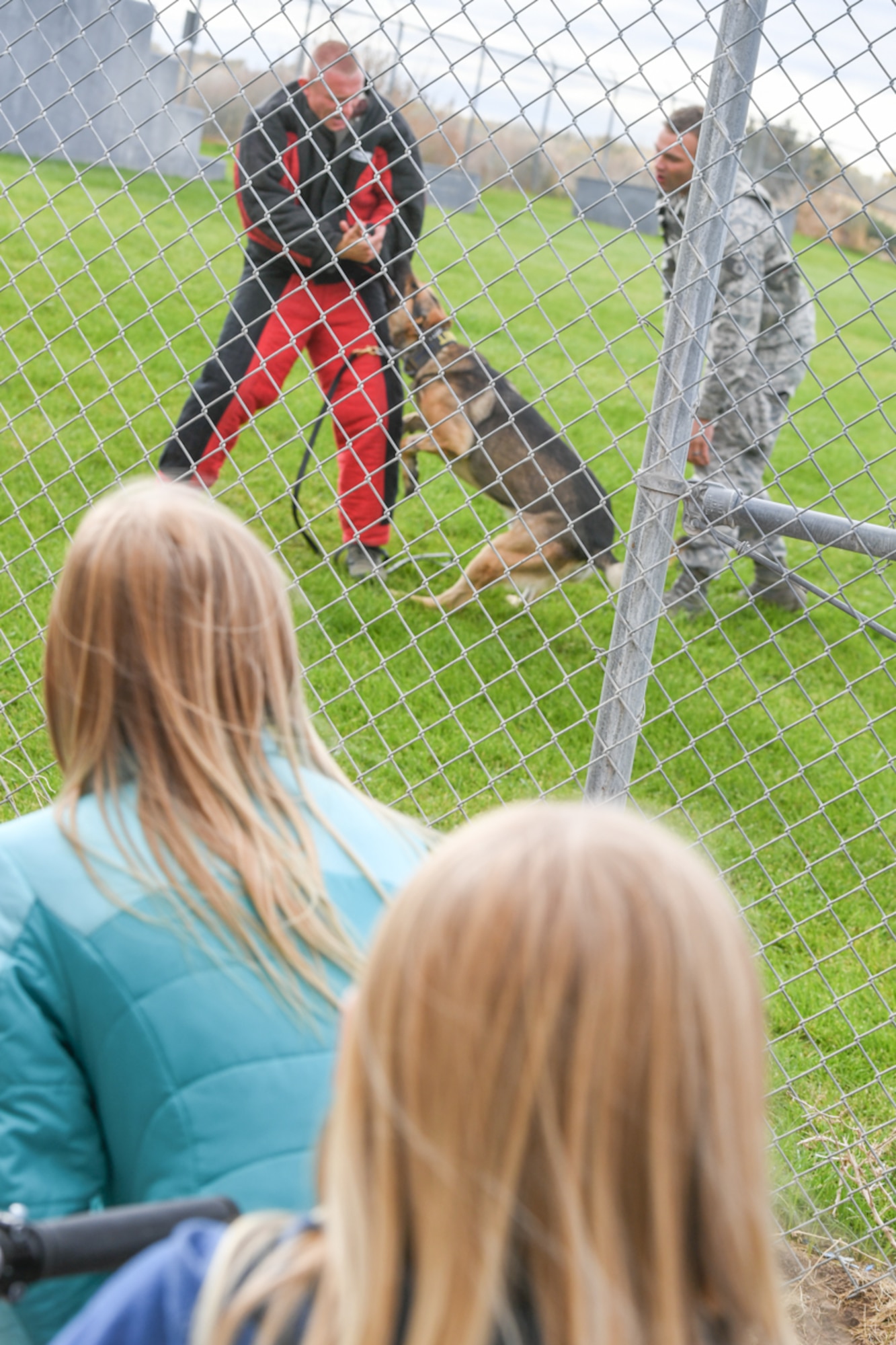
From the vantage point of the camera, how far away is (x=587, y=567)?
11.0 ft

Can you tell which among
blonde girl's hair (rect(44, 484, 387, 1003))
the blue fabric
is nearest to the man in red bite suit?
blonde girl's hair (rect(44, 484, 387, 1003))

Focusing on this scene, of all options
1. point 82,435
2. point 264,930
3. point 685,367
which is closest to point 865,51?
point 685,367

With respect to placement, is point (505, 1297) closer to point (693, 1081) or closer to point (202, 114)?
point (693, 1081)

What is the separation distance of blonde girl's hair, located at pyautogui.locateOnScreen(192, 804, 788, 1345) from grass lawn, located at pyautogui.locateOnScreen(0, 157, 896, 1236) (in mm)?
1425

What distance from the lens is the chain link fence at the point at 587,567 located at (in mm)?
2244

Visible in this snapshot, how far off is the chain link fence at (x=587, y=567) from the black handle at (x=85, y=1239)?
1.38 m

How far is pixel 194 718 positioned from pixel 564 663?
383 cm

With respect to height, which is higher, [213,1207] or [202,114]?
[202,114]

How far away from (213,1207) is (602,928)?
0.53 metres

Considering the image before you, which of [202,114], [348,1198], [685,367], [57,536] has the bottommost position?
[348,1198]

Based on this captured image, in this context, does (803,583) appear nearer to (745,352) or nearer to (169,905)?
(169,905)

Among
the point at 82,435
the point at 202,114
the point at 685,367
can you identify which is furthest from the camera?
the point at 202,114

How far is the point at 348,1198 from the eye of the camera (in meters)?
0.86

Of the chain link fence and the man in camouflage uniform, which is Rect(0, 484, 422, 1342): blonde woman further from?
the man in camouflage uniform
